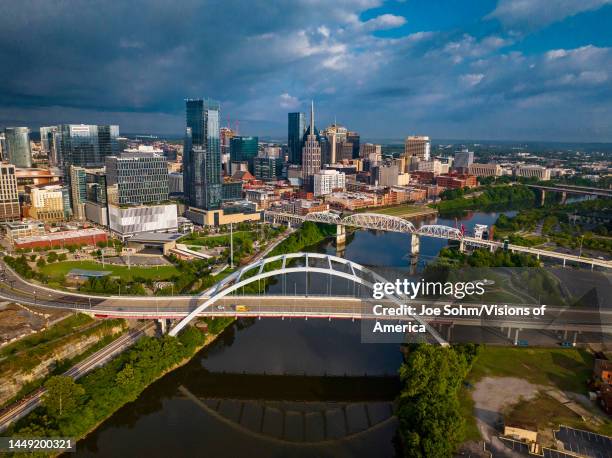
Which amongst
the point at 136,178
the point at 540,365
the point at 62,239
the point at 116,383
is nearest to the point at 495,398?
the point at 540,365

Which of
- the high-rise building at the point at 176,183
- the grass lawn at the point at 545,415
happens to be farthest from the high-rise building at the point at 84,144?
the grass lawn at the point at 545,415

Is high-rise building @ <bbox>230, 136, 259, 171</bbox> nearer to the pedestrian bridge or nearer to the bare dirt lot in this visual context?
the pedestrian bridge

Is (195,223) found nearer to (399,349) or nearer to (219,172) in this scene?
(219,172)

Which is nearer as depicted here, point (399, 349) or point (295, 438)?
point (295, 438)

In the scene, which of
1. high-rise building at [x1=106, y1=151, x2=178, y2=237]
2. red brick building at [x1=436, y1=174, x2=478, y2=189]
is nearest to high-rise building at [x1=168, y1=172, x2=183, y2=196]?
high-rise building at [x1=106, y1=151, x2=178, y2=237]

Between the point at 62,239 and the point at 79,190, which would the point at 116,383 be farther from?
the point at 79,190

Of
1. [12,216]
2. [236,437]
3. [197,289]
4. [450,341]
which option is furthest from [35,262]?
[450,341]
